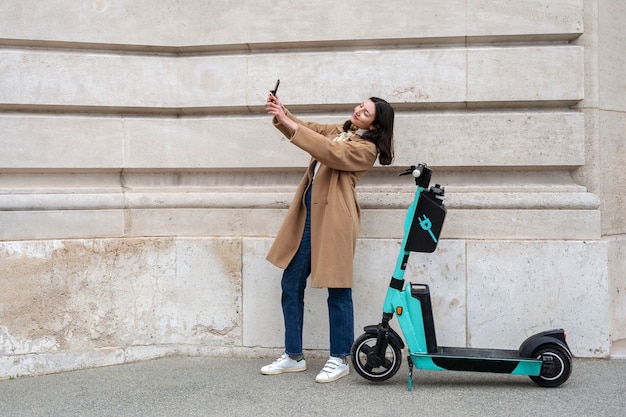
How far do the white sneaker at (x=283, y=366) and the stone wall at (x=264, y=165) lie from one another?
0.45m

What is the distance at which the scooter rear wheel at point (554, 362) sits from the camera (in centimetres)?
464

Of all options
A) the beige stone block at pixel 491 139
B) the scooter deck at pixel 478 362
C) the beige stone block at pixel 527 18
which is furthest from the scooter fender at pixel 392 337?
the beige stone block at pixel 527 18

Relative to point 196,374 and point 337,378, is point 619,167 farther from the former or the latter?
point 196,374

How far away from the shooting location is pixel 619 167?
19.2 feet

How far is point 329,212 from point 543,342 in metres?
1.60

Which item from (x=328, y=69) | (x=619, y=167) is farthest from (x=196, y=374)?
(x=619, y=167)

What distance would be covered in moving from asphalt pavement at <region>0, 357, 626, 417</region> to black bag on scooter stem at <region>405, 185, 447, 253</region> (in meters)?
0.94

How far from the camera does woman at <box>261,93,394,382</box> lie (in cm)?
481

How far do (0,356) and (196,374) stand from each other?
1.50 metres

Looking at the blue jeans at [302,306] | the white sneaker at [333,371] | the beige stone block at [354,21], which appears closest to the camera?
the white sneaker at [333,371]

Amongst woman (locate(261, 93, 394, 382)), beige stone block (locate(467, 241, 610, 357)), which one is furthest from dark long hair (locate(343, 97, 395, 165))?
beige stone block (locate(467, 241, 610, 357))

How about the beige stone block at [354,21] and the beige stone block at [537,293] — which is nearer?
the beige stone block at [537,293]

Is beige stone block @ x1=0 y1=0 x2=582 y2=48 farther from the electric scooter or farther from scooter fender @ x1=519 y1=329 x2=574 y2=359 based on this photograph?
scooter fender @ x1=519 y1=329 x2=574 y2=359

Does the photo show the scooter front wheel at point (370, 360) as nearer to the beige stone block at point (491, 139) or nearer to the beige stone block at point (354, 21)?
the beige stone block at point (491, 139)
